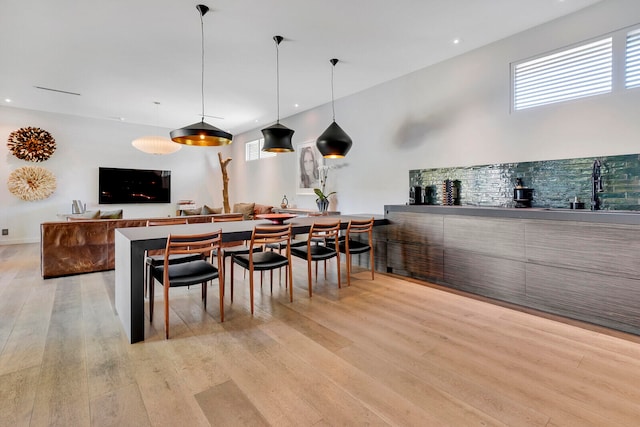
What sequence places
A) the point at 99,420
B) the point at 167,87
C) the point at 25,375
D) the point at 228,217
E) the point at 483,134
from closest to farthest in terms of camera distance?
the point at 99,420 < the point at 25,375 < the point at 483,134 < the point at 228,217 < the point at 167,87

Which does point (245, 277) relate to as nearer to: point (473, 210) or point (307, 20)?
point (473, 210)

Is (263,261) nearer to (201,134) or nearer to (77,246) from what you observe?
(201,134)

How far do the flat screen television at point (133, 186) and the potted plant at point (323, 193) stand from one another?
4.93 metres

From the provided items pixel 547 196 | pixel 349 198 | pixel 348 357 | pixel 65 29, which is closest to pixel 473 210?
pixel 547 196

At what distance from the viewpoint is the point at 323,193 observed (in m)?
6.34

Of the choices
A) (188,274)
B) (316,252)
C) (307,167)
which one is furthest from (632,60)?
(307,167)

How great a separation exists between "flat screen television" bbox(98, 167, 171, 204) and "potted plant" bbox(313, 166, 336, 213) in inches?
194

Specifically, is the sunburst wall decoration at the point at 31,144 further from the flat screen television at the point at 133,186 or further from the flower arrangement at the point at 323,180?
the flower arrangement at the point at 323,180

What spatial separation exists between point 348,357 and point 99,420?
1.44 meters

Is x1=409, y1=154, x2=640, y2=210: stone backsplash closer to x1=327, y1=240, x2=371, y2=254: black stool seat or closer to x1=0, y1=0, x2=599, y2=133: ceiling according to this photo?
x1=327, y1=240, x2=371, y2=254: black stool seat

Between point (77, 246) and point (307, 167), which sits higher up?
point (307, 167)

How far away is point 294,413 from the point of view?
62.7 inches

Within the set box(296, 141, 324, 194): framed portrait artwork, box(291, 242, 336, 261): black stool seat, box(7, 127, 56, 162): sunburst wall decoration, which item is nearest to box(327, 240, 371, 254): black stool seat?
box(291, 242, 336, 261): black stool seat

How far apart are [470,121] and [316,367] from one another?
12.0 feet
